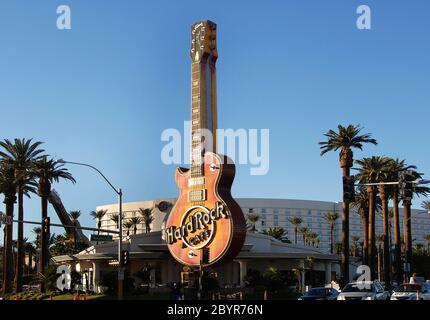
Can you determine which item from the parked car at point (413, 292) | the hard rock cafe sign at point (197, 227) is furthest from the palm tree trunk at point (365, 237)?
the parked car at point (413, 292)

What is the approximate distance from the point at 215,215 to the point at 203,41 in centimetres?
1851

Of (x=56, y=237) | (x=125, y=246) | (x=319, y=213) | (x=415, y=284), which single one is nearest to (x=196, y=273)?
(x=125, y=246)

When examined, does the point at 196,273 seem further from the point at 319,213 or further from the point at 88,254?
the point at 319,213

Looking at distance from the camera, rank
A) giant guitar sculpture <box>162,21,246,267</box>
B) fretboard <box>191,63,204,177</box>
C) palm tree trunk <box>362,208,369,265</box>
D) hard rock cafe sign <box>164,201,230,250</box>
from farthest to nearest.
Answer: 1. palm tree trunk <box>362,208,369,265</box>
2. fretboard <box>191,63,204,177</box>
3. hard rock cafe sign <box>164,201,230,250</box>
4. giant guitar sculpture <box>162,21,246,267</box>

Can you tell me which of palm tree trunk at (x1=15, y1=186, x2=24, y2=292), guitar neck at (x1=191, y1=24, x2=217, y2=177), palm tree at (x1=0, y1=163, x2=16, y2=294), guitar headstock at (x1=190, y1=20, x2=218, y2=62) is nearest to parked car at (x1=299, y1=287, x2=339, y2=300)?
guitar neck at (x1=191, y1=24, x2=217, y2=177)

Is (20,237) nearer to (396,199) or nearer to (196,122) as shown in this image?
(196,122)

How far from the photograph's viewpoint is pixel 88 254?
68.6 m

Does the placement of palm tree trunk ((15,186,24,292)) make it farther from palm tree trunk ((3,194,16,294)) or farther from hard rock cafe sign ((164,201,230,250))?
hard rock cafe sign ((164,201,230,250))

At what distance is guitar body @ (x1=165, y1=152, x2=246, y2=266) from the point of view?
177 feet

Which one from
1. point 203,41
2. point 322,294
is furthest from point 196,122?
point 322,294

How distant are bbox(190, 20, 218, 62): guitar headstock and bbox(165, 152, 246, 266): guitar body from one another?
1148 centimetres

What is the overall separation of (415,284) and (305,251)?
143 feet

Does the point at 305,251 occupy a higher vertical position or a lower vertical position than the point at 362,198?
lower

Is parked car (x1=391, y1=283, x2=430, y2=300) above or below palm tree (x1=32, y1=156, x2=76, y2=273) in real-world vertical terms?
below
